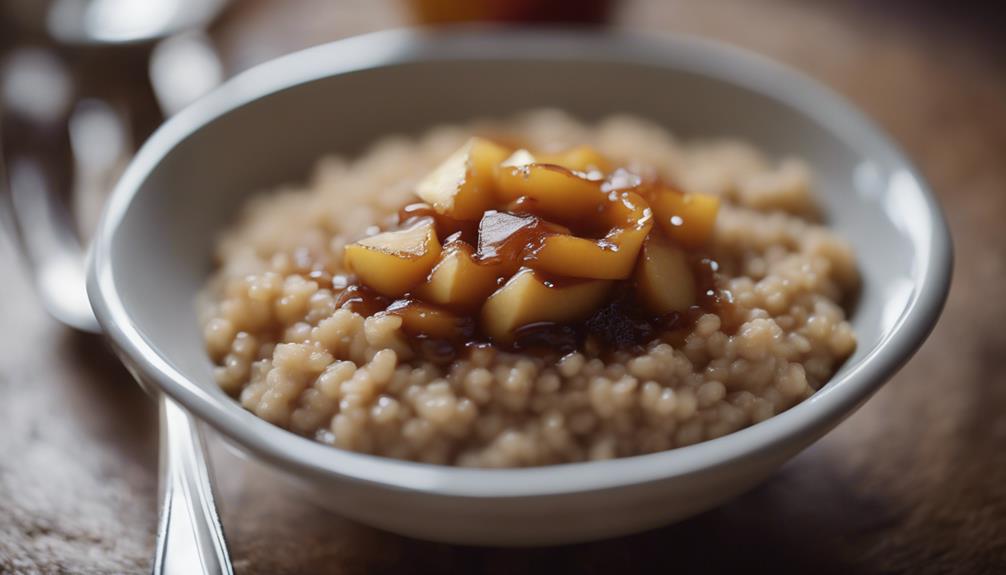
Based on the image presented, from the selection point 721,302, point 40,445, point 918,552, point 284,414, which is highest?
point 721,302

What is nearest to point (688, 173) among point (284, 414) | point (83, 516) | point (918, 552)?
point (918, 552)

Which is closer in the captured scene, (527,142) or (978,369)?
(978,369)

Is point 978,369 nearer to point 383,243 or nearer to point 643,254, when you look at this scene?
point 643,254

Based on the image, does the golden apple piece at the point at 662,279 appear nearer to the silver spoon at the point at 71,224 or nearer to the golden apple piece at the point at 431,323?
the golden apple piece at the point at 431,323

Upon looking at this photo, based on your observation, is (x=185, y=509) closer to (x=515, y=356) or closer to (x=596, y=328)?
(x=515, y=356)

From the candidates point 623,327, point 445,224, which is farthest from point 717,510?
point 445,224

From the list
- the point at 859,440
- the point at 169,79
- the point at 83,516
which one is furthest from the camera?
the point at 169,79

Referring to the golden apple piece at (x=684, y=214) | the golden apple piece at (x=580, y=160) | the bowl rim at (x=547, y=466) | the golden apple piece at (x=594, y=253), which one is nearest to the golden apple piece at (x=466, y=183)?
the golden apple piece at (x=580, y=160)
